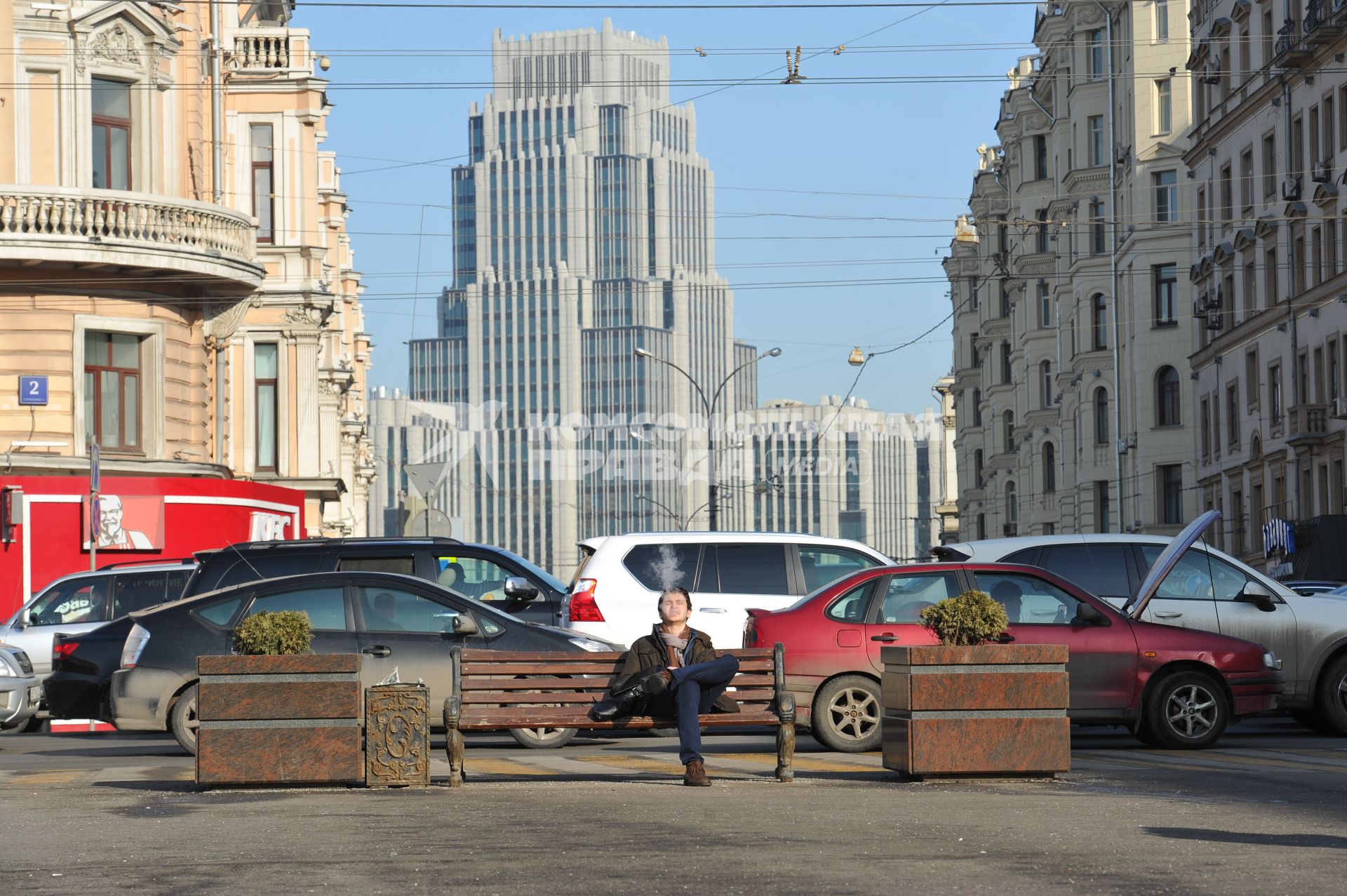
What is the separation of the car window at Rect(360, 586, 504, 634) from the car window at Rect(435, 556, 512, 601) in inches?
146

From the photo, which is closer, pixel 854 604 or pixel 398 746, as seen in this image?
pixel 398 746

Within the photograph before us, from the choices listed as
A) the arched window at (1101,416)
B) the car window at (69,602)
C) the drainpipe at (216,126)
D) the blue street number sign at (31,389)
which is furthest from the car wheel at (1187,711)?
the arched window at (1101,416)

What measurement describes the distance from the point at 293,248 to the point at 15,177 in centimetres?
1368

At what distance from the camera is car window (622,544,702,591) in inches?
788

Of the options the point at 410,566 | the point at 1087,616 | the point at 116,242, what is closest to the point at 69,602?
the point at 410,566

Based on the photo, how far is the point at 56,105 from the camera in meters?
33.8

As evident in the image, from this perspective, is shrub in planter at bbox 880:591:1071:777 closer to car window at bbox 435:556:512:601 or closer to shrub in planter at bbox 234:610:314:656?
shrub in planter at bbox 234:610:314:656

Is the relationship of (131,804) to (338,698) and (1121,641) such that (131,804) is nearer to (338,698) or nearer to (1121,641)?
(338,698)

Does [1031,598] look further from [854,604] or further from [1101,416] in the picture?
[1101,416]

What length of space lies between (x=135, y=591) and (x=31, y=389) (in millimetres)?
10429

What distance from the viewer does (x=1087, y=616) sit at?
16.7 meters

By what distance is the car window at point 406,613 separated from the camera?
1723 cm

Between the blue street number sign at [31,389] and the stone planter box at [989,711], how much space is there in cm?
2392

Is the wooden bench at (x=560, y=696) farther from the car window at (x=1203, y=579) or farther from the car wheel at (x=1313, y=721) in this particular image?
the car wheel at (x=1313, y=721)
